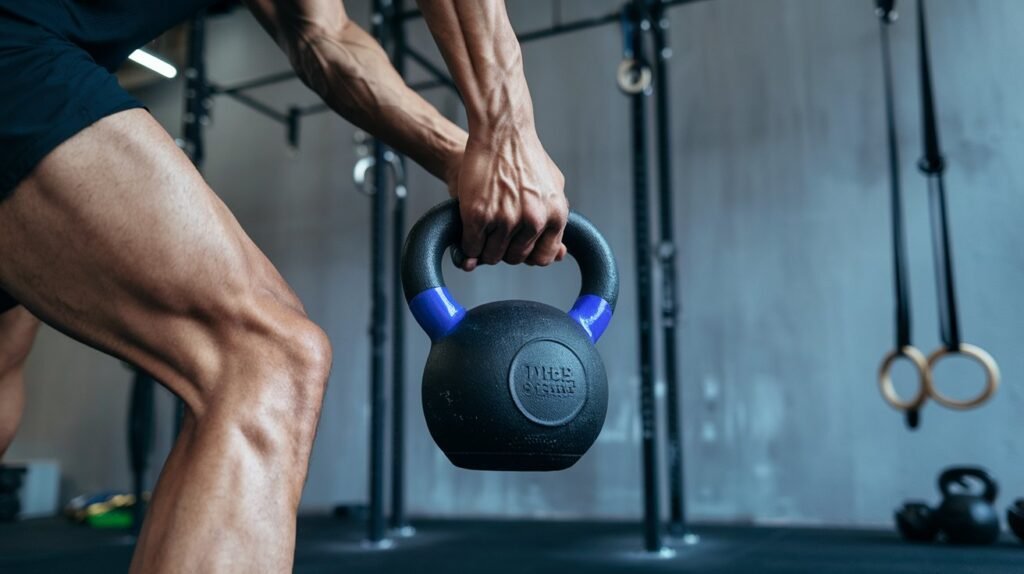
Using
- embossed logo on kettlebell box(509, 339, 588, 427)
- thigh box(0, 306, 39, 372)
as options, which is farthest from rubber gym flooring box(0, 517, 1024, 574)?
embossed logo on kettlebell box(509, 339, 588, 427)

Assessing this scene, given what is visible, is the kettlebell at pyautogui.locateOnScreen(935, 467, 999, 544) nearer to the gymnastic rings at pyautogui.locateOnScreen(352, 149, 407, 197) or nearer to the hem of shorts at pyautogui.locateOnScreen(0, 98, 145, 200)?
the gymnastic rings at pyautogui.locateOnScreen(352, 149, 407, 197)

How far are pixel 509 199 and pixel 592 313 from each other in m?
0.19

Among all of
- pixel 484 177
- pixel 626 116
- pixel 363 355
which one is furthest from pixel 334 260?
pixel 484 177

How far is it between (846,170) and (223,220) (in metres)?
3.96

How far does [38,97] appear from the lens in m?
0.69

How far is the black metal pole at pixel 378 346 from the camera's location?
3.08 m


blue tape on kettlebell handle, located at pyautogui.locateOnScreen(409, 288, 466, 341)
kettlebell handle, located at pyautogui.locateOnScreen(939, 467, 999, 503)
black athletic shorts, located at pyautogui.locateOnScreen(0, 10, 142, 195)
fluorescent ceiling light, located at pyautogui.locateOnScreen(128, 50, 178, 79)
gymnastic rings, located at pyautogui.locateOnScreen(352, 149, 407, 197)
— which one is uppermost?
fluorescent ceiling light, located at pyautogui.locateOnScreen(128, 50, 178, 79)

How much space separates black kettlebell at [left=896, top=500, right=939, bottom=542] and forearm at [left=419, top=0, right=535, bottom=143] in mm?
2794

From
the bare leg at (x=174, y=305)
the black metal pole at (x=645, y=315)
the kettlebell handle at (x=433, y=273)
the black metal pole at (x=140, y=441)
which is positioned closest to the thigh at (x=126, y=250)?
the bare leg at (x=174, y=305)

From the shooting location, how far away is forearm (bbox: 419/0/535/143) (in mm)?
940

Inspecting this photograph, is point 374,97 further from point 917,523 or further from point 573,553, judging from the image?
point 917,523

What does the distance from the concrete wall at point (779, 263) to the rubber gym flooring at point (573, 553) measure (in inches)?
19.4

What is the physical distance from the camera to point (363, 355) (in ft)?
17.6

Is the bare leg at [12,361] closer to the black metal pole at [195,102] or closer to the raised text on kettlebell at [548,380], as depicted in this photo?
the raised text on kettlebell at [548,380]
